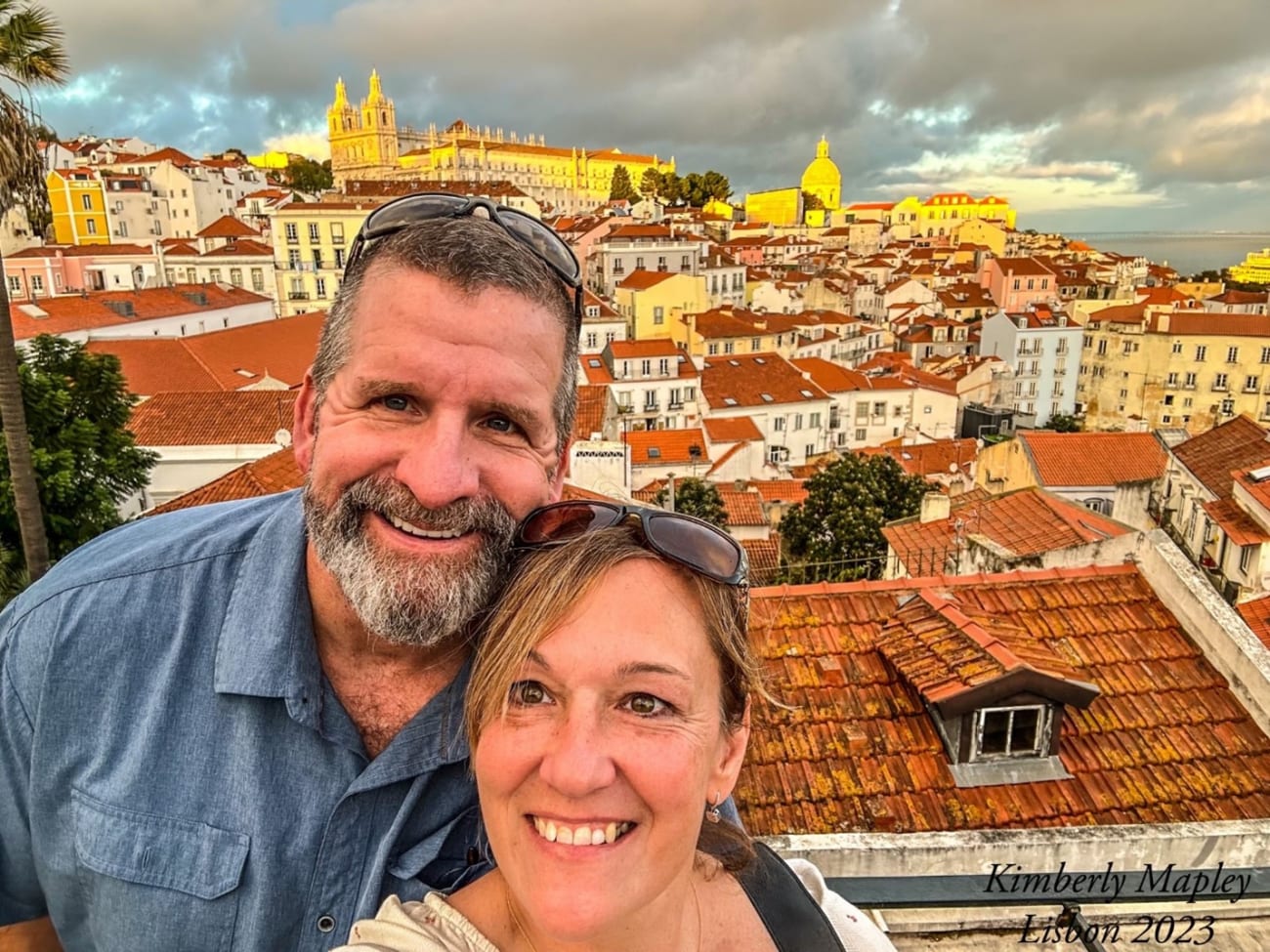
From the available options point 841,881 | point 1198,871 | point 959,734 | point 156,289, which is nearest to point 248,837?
point 841,881

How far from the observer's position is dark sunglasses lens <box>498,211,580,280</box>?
86.6 inches

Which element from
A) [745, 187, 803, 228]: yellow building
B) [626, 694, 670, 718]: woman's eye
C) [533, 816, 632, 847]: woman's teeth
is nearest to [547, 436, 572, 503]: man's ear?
[626, 694, 670, 718]: woman's eye

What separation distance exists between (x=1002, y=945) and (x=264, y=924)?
2.41 metres

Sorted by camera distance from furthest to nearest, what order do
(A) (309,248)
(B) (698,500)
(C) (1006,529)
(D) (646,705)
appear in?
A: (A) (309,248) → (B) (698,500) → (C) (1006,529) → (D) (646,705)

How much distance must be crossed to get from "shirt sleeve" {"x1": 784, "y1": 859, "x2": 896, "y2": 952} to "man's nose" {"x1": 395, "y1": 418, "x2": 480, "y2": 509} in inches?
49.8

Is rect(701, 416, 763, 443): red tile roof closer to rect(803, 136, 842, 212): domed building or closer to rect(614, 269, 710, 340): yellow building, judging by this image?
rect(614, 269, 710, 340): yellow building

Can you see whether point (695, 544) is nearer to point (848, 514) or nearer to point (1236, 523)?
point (1236, 523)

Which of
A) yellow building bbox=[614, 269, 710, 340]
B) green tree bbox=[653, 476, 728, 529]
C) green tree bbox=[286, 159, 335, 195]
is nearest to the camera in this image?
green tree bbox=[653, 476, 728, 529]

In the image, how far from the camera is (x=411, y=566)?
1.96 m

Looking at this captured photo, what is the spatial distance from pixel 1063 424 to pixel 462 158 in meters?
88.0

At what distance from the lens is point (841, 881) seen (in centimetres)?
242

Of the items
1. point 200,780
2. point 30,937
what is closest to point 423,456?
point 200,780

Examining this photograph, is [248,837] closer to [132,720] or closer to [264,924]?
[264,924]

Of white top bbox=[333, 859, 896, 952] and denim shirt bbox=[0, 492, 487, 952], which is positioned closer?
white top bbox=[333, 859, 896, 952]
